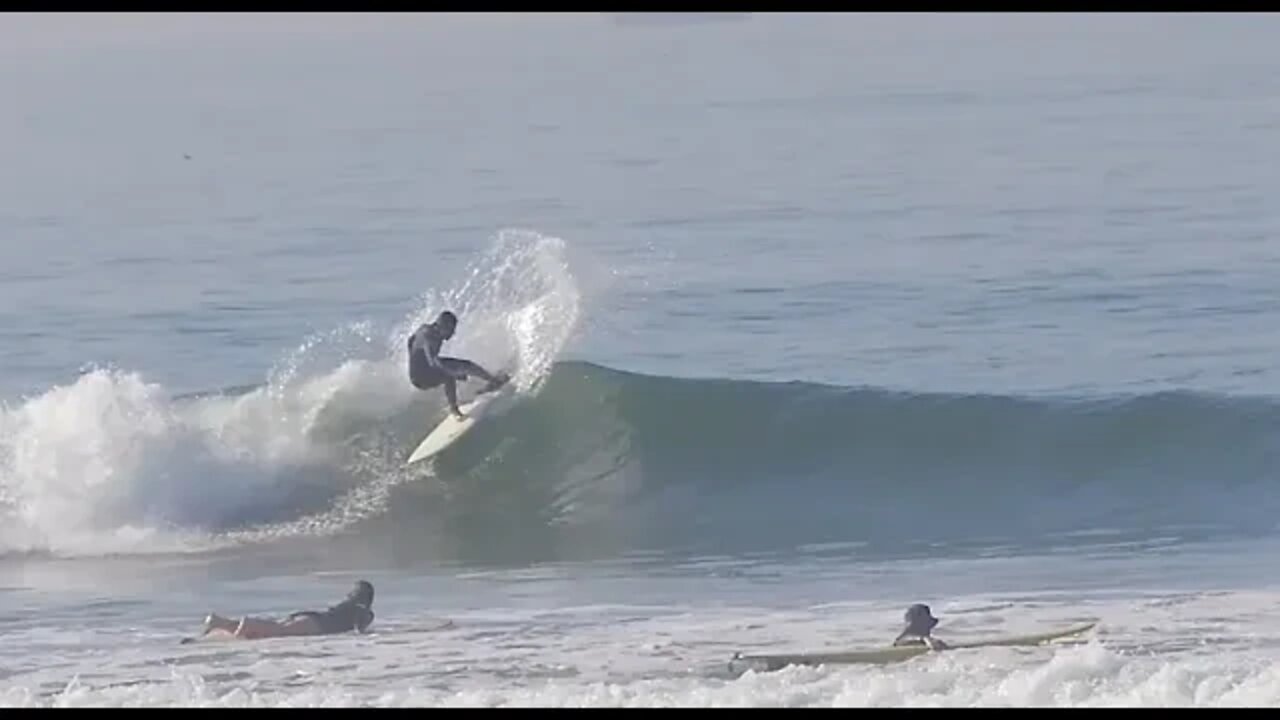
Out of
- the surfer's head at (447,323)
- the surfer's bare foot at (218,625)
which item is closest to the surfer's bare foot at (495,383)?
the surfer's head at (447,323)

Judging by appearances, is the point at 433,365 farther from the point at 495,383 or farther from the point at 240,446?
the point at 240,446

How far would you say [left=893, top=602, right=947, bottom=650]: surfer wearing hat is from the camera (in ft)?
33.8

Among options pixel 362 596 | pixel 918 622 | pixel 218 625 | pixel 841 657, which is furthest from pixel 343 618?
pixel 918 622

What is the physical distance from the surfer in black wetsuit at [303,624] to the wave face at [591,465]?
109 inches

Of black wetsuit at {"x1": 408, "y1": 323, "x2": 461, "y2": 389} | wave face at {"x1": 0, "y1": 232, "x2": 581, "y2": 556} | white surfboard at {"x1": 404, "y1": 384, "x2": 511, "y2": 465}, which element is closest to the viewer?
wave face at {"x1": 0, "y1": 232, "x2": 581, "y2": 556}

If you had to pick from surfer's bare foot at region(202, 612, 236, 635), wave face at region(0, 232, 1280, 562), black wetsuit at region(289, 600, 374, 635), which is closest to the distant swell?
wave face at region(0, 232, 1280, 562)

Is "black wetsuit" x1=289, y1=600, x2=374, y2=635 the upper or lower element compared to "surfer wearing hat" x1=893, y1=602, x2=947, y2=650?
upper

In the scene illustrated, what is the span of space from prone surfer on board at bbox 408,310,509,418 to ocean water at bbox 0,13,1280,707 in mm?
467

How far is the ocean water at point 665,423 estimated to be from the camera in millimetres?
10797

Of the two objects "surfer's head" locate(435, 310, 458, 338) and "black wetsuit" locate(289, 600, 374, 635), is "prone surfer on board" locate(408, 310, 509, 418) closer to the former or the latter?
"surfer's head" locate(435, 310, 458, 338)

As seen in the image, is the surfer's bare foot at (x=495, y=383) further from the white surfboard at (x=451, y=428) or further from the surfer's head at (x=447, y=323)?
the surfer's head at (x=447, y=323)

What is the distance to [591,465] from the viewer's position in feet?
54.5

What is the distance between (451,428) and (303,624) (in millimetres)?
4921
